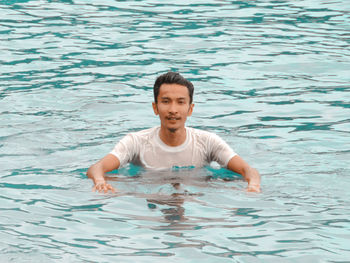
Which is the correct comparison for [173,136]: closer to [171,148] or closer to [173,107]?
[171,148]

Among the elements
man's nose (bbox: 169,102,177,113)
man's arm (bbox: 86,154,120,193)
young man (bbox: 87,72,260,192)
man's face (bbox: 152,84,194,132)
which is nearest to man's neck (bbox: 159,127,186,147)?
young man (bbox: 87,72,260,192)

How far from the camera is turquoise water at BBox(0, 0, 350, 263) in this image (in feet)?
19.2

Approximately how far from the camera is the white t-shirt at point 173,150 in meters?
7.66

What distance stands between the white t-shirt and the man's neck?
3 centimetres

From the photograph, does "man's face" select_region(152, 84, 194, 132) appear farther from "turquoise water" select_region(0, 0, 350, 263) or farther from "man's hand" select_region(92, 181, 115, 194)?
"man's hand" select_region(92, 181, 115, 194)

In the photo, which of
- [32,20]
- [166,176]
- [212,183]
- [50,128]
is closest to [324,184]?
[212,183]

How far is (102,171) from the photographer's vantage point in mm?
7289

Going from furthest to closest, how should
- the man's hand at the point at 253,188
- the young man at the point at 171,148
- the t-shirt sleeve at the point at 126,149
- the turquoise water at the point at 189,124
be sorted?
the t-shirt sleeve at the point at 126,149 < the young man at the point at 171,148 < the man's hand at the point at 253,188 < the turquoise water at the point at 189,124

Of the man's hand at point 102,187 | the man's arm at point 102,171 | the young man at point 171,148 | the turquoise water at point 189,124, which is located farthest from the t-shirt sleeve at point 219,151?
the man's hand at point 102,187

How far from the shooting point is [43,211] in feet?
21.6

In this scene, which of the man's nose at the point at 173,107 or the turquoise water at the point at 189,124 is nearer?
the turquoise water at the point at 189,124

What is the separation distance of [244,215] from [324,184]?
134 centimetres

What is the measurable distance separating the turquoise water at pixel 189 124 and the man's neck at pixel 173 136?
33cm

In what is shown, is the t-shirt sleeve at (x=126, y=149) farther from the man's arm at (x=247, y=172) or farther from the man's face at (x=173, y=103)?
the man's arm at (x=247, y=172)
